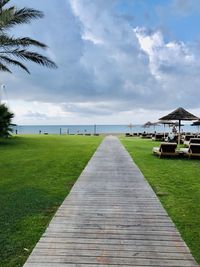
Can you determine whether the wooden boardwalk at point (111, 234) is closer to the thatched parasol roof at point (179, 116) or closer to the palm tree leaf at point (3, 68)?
the thatched parasol roof at point (179, 116)

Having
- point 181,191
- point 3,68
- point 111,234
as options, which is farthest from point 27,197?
point 3,68

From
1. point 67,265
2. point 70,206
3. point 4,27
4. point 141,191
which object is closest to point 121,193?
point 141,191

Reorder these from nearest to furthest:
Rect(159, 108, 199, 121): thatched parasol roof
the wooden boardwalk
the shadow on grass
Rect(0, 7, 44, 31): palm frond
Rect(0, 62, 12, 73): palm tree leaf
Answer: the wooden boardwalk
the shadow on grass
Rect(0, 7, 44, 31): palm frond
Rect(0, 62, 12, 73): palm tree leaf
Rect(159, 108, 199, 121): thatched parasol roof

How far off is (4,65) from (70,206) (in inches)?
635

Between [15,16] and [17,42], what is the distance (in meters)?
1.37

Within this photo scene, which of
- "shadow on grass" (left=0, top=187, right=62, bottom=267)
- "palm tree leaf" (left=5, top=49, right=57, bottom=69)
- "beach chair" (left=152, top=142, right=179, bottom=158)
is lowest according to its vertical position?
"shadow on grass" (left=0, top=187, right=62, bottom=267)

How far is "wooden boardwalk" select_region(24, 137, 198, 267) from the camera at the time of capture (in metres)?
4.87

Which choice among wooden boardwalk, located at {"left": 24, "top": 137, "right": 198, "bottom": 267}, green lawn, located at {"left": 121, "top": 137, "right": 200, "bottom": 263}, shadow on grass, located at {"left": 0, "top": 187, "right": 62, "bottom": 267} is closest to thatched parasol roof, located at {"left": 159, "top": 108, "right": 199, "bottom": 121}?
green lawn, located at {"left": 121, "top": 137, "right": 200, "bottom": 263}

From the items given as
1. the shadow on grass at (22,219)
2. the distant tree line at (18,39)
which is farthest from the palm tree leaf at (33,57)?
the shadow on grass at (22,219)

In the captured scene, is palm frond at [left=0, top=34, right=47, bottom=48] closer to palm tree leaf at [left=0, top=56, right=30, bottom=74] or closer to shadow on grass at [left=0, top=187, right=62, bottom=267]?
palm tree leaf at [left=0, top=56, right=30, bottom=74]

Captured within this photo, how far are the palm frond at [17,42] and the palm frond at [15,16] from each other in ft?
1.53

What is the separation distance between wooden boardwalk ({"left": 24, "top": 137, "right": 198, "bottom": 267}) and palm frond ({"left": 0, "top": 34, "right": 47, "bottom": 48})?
1064 centimetres

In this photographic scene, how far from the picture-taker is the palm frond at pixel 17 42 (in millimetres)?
17745

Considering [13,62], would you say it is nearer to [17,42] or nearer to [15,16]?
[17,42]
